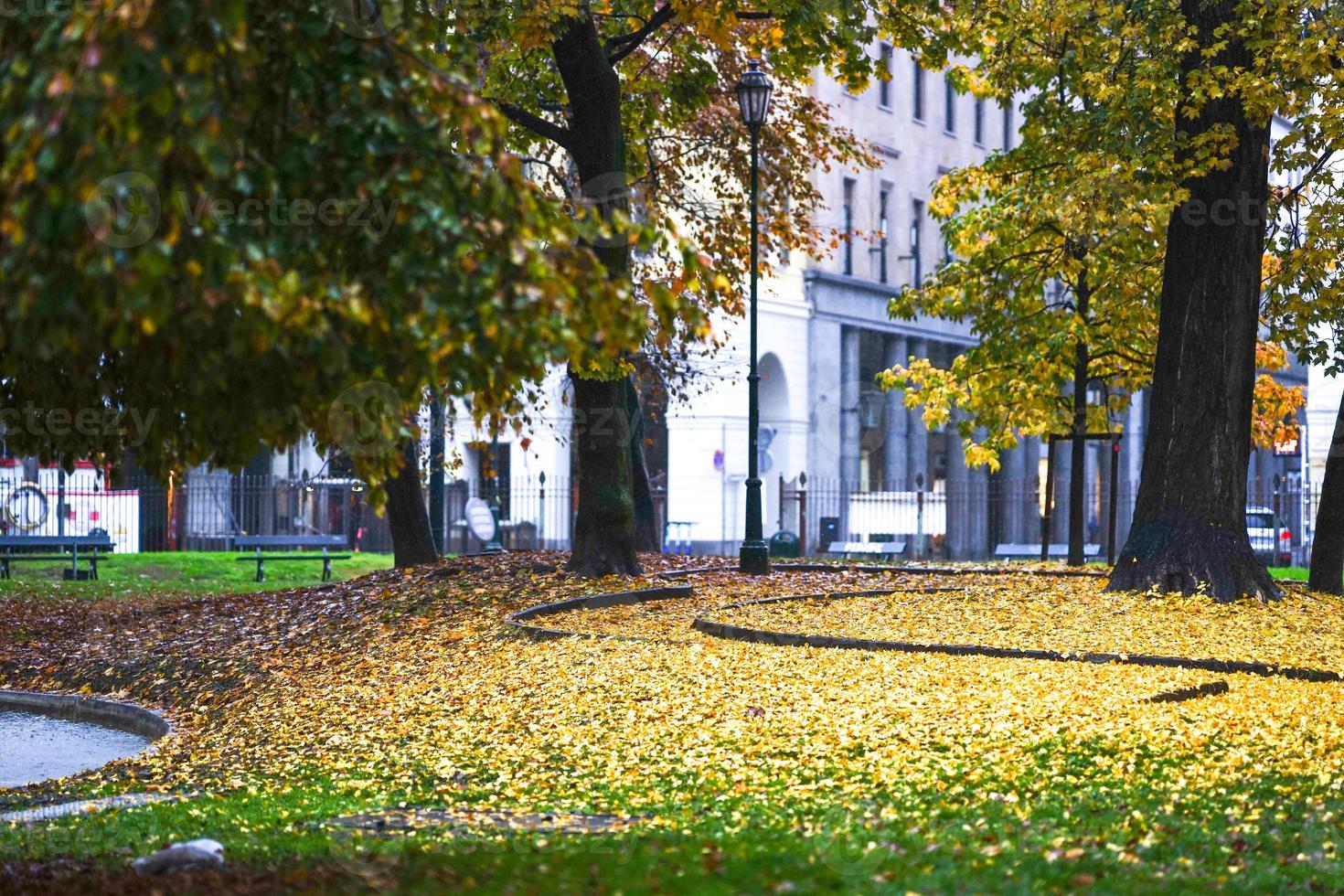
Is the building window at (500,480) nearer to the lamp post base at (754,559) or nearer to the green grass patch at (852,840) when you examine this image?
the lamp post base at (754,559)

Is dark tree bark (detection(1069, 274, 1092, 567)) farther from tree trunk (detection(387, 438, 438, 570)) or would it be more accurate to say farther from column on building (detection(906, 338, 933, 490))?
column on building (detection(906, 338, 933, 490))

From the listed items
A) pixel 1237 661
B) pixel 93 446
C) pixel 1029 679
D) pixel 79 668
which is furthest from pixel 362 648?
pixel 93 446

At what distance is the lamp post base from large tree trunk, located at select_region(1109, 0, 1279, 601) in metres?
5.16

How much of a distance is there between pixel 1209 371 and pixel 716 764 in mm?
9541

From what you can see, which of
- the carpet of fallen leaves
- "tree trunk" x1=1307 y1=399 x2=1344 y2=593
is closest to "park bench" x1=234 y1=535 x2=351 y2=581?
the carpet of fallen leaves

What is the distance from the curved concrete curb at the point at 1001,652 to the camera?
A: 11.7 metres

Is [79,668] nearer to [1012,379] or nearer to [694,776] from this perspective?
[694,776]

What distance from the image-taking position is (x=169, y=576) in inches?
1015

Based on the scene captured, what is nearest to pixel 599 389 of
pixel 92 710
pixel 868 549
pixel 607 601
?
pixel 607 601

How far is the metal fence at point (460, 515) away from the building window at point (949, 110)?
13051 mm

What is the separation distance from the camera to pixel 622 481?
60.8 ft

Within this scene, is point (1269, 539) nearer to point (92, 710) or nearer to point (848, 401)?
point (848, 401)

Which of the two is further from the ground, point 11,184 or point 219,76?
point 219,76

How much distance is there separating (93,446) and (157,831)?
1655mm
